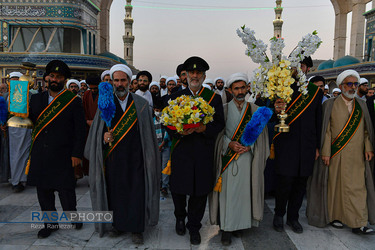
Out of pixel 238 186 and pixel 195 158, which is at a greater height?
pixel 195 158

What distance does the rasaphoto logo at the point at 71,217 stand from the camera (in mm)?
3135

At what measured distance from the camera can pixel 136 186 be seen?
10.1ft

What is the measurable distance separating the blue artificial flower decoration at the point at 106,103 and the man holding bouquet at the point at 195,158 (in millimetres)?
666

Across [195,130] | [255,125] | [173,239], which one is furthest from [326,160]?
[173,239]

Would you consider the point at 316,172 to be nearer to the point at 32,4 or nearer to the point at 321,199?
the point at 321,199

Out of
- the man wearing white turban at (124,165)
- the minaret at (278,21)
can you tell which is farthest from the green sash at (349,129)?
the minaret at (278,21)

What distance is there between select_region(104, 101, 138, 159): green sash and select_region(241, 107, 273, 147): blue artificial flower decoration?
125 cm

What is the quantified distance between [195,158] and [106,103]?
111 cm

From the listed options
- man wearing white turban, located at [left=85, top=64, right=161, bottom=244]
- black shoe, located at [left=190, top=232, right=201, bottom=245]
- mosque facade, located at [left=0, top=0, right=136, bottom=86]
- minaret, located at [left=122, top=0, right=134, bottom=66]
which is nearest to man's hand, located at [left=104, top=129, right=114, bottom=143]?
man wearing white turban, located at [left=85, top=64, right=161, bottom=244]

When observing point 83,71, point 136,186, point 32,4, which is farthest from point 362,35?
point 136,186

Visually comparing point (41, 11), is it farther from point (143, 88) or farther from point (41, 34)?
point (143, 88)

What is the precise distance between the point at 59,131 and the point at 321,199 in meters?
3.35

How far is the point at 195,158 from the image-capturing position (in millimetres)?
3033

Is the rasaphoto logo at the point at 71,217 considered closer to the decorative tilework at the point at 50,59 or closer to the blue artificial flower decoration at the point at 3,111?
the blue artificial flower decoration at the point at 3,111
